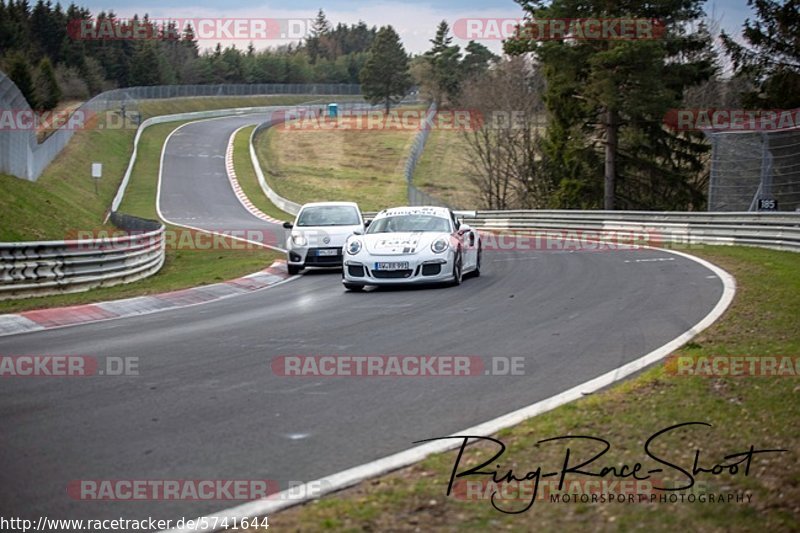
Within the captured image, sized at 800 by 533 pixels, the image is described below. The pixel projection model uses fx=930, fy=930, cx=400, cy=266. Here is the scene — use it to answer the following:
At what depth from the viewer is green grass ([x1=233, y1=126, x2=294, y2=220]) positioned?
4955cm

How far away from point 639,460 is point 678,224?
2375 centimetres

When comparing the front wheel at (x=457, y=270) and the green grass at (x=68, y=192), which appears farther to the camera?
the green grass at (x=68, y=192)

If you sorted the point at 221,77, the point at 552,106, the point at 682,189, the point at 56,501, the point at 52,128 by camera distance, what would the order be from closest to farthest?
the point at 56,501, the point at 682,189, the point at 552,106, the point at 52,128, the point at 221,77

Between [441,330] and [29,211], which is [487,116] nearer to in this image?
[29,211]

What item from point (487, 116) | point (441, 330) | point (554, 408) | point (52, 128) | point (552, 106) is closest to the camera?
point (554, 408)

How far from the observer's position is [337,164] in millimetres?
71625

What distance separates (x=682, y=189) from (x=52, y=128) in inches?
1390

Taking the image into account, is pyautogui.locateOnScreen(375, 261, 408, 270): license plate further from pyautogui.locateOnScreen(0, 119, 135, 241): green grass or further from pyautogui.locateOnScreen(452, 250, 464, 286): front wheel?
pyautogui.locateOnScreen(0, 119, 135, 241): green grass

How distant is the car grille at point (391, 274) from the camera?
1548 centimetres

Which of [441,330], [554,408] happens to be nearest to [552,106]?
[441,330]

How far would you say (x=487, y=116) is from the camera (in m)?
58.0

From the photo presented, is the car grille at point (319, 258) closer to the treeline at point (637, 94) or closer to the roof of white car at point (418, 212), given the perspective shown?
the roof of white car at point (418, 212)

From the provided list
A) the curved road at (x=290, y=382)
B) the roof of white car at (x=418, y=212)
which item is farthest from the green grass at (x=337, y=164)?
the curved road at (x=290, y=382)

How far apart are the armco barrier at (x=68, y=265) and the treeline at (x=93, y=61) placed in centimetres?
5171
